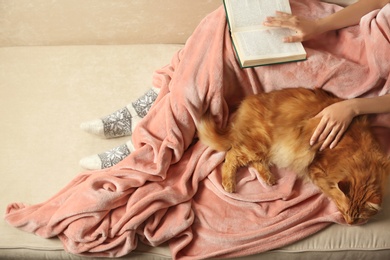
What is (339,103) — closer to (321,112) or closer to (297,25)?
(321,112)

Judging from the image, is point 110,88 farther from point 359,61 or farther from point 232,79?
point 359,61

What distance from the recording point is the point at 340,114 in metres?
1.28

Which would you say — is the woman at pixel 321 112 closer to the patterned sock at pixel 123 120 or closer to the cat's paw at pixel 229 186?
the patterned sock at pixel 123 120

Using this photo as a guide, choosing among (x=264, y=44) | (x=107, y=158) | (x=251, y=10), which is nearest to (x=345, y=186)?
(x=264, y=44)

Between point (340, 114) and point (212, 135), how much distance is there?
1.35 feet

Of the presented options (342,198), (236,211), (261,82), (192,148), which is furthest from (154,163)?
(342,198)

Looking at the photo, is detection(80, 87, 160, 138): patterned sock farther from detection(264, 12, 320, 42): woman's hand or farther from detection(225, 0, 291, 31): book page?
detection(264, 12, 320, 42): woman's hand

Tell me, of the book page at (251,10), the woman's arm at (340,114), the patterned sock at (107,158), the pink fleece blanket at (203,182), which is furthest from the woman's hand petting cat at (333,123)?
the patterned sock at (107,158)

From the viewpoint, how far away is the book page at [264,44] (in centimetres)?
136

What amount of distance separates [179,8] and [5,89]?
793mm

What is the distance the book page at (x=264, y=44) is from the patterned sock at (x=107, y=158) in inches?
20.6

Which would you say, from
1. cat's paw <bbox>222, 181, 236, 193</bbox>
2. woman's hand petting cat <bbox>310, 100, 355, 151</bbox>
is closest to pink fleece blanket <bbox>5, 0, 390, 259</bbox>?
cat's paw <bbox>222, 181, 236, 193</bbox>

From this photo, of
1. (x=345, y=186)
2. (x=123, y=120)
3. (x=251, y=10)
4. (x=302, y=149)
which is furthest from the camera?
(x=123, y=120)

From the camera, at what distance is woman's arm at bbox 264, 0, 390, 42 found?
1398 mm
